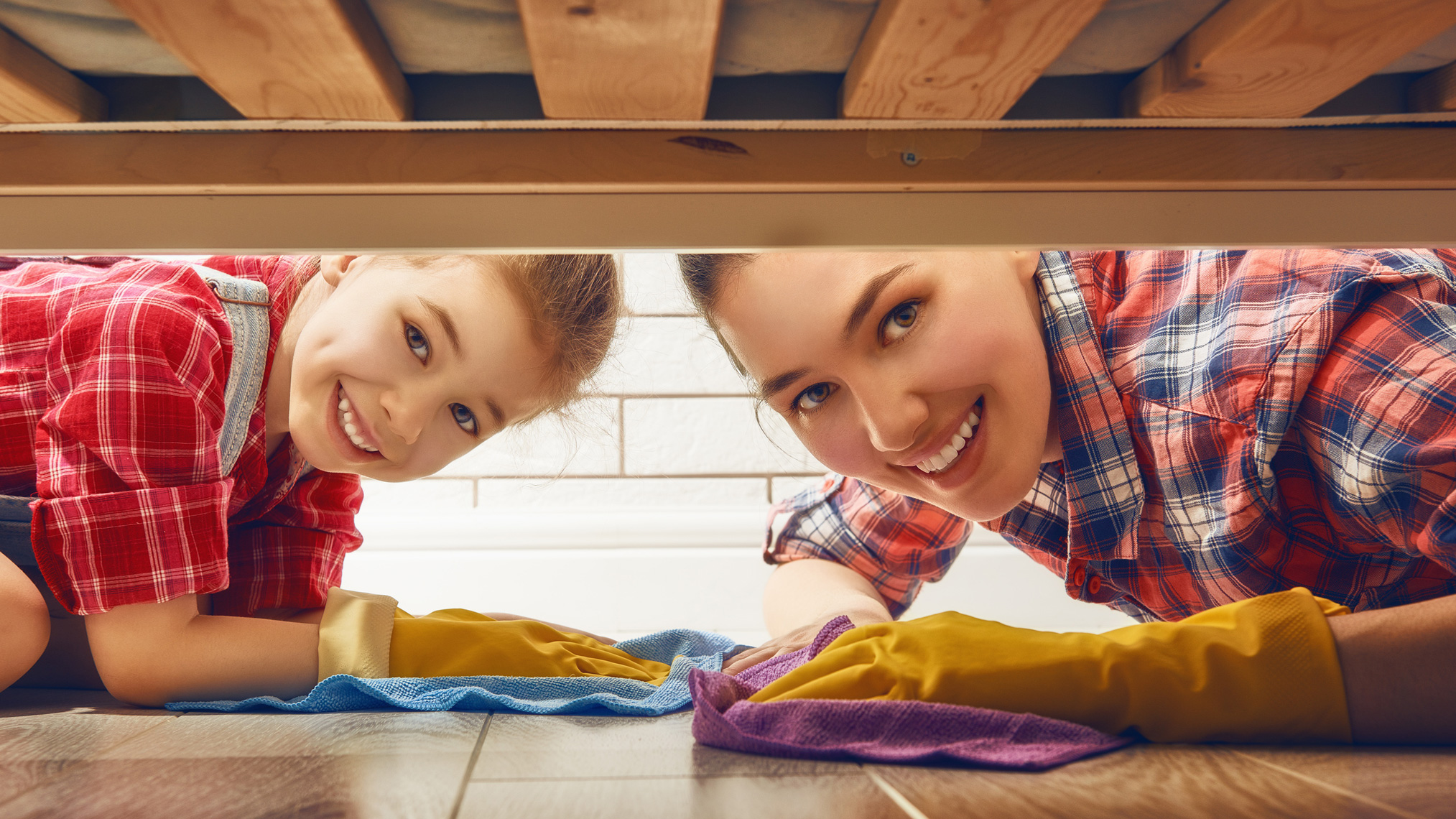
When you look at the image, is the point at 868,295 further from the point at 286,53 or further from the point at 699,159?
the point at 286,53

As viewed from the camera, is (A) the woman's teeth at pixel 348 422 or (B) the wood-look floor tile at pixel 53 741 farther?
(A) the woman's teeth at pixel 348 422

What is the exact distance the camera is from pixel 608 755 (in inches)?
19.0

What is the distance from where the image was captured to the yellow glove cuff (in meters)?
0.73

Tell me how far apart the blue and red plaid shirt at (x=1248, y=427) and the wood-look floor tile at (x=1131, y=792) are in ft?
0.73

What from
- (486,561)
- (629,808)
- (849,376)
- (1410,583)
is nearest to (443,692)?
(629,808)

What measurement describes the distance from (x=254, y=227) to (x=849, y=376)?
454 millimetres

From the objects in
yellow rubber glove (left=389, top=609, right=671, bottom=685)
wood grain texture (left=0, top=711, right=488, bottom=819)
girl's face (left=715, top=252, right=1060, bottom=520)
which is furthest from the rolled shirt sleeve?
wood grain texture (left=0, top=711, right=488, bottom=819)

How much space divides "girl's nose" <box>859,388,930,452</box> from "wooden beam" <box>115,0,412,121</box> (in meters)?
0.44

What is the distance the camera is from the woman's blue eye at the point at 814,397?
31.0 inches

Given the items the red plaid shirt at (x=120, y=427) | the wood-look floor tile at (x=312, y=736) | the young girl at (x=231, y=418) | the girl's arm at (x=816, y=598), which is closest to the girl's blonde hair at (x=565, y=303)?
the young girl at (x=231, y=418)

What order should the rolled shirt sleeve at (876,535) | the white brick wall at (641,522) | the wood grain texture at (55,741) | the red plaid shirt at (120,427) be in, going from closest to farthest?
1. the wood grain texture at (55,741)
2. the red plaid shirt at (120,427)
3. the rolled shirt sleeve at (876,535)
4. the white brick wall at (641,522)

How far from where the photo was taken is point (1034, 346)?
29.2 inches

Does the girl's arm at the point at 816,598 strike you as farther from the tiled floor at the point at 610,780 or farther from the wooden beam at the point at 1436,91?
the wooden beam at the point at 1436,91

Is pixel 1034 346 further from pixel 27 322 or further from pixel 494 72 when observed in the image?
pixel 27 322
